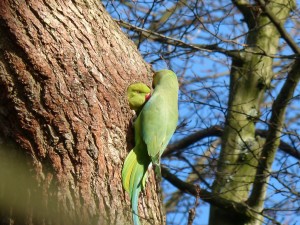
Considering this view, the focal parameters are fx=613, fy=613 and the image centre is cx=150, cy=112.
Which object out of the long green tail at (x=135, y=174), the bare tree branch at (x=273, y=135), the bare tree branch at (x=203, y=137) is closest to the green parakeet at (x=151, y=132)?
the long green tail at (x=135, y=174)

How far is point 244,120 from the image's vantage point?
6156 millimetres

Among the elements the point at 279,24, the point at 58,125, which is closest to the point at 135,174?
the point at 58,125

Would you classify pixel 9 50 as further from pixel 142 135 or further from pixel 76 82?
pixel 142 135

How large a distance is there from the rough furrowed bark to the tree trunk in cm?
286

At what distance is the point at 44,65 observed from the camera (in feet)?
9.05

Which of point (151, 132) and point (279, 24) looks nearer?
point (151, 132)

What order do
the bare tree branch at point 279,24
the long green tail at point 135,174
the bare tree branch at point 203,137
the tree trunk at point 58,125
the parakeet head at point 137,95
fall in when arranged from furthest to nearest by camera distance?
1. the bare tree branch at point 203,137
2. the bare tree branch at point 279,24
3. the parakeet head at point 137,95
4. the long green tail at point 135,174
5. the tree trunk at point 58,125

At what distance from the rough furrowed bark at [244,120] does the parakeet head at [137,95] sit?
252 centimetres

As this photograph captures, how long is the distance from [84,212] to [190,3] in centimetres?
354

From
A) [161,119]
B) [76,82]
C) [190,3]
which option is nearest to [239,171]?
[190,3]

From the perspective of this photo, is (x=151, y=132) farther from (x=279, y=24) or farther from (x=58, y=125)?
(x=279, y=24)

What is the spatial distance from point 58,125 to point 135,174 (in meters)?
0.43

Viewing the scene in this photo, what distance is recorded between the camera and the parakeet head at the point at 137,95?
9.91 ft

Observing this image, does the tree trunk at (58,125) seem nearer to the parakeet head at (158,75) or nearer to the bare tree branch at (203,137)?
the parakeet head at (158,75)
